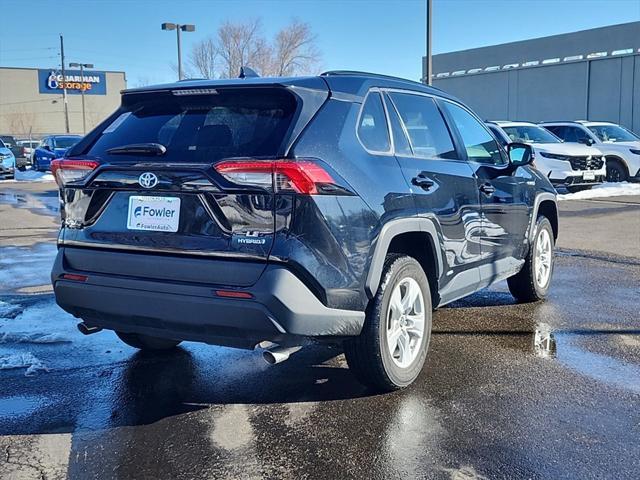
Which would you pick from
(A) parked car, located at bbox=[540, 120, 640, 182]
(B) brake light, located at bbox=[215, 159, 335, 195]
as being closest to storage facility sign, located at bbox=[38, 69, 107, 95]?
(A) parked car, located at bbox=[540, 120, 640, 182]

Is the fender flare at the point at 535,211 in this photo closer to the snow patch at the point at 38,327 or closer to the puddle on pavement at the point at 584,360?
the puddle on pavement at the point at 584,360

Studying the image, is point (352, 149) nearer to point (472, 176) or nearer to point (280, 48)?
point (472, 176)

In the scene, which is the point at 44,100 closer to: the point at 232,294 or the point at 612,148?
the point at 612,148

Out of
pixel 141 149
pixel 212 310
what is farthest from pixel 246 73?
pixel 212 310

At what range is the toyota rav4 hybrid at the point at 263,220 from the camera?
3.35m

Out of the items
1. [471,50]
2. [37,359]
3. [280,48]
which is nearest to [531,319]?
[37,359]

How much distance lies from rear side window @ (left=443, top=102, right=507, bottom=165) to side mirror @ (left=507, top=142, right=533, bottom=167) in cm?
12

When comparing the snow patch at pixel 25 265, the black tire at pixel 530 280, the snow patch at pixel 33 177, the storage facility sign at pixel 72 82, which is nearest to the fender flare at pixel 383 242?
the black tire at pixel 530 280

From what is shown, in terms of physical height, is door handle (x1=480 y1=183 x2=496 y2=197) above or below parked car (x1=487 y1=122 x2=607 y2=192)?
below

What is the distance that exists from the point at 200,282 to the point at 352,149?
108 centimetres

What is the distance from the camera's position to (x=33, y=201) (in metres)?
16.9

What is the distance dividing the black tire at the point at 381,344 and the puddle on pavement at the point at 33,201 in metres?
11.8

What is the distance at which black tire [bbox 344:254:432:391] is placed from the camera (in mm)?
3814

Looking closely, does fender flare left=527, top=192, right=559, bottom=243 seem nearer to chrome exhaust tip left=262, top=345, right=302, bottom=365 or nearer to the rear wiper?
chrome exhaust tip left=262, top=345, right=302, bottom=365
